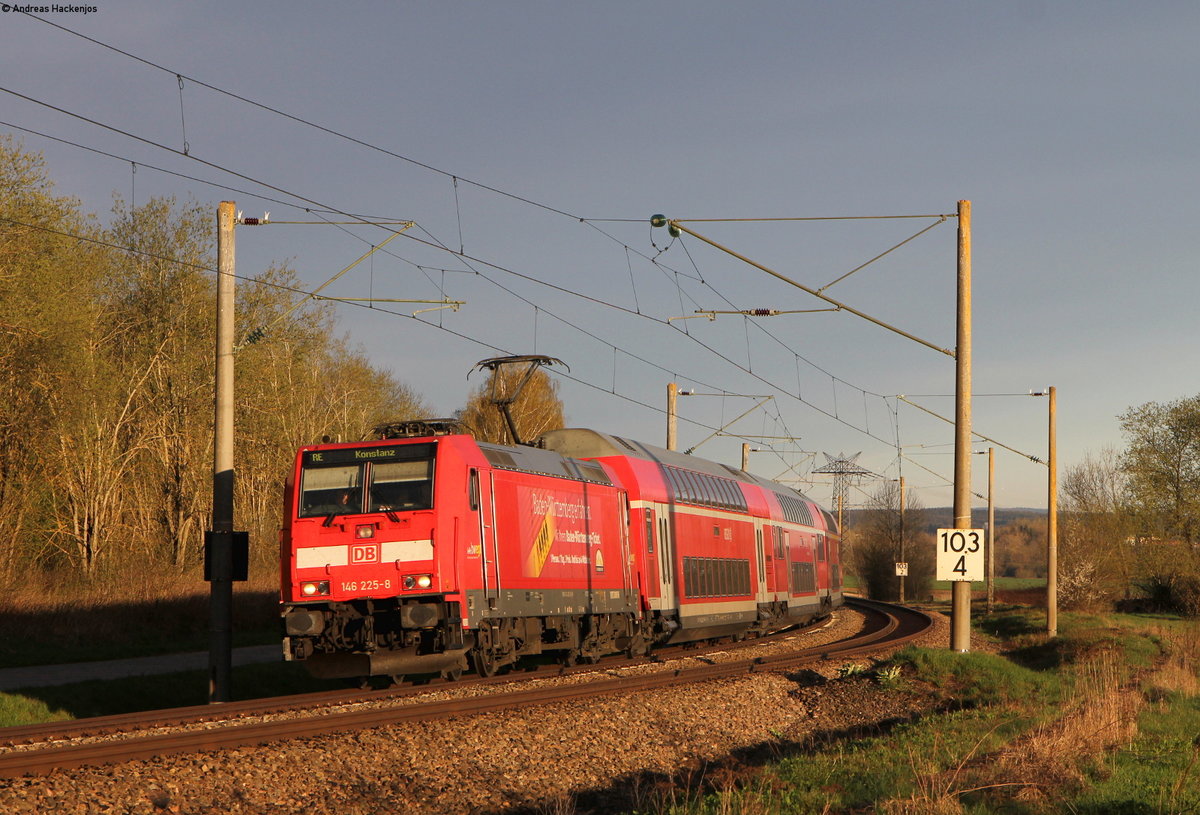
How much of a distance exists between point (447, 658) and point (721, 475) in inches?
575

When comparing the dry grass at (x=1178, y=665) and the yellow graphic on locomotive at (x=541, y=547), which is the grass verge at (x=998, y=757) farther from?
the yellow graphic on locomotive at (x=541, y=547)

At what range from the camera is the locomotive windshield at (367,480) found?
54.3 feet

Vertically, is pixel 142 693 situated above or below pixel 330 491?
below

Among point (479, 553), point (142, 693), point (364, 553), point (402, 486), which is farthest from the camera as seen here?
point (142, 693)

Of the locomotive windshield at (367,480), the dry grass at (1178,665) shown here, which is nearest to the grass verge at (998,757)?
the dry grass at (1178,665)

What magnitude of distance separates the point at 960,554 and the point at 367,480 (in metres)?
10.2

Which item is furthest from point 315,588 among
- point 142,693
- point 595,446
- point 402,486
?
point 595,446

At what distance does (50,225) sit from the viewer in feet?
101

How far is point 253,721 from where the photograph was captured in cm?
1374

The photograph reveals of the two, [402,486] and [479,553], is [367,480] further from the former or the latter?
[479,553]

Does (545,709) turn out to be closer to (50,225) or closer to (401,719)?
(401,719)

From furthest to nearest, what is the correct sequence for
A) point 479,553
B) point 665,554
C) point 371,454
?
1. point 665,554
2. point 479,553
3. point 371,454

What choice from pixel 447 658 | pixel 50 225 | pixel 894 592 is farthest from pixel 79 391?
pixel 894 592

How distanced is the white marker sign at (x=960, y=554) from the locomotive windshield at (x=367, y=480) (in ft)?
29.9
